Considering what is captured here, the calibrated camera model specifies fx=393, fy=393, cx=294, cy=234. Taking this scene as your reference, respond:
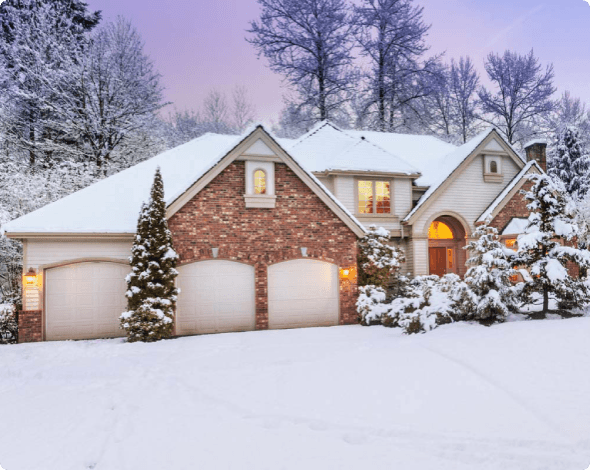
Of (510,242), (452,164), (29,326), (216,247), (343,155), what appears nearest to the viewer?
(29,326)

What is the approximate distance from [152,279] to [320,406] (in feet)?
21.5

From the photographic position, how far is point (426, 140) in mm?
20156

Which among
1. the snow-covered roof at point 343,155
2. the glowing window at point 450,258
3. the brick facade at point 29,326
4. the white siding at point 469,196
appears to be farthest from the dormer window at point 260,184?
the glowing window at point 450,258

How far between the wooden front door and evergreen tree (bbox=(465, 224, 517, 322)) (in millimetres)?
7609

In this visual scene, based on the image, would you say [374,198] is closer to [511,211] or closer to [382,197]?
[382,197]

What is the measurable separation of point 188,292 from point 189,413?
6.59m

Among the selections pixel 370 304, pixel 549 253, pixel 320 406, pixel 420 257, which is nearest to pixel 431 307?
pixel 370 304

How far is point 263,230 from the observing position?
11.9 meters

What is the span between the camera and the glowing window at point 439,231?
56.4 ft

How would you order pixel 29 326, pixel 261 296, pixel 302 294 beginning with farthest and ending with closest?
1. pixel 302 294
2. pixel 261 296
3. pixel 29 326

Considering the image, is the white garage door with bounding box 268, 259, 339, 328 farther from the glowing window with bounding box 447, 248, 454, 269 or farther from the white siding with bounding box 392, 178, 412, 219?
the glowing window with bounding box 447, 248, 454, 269

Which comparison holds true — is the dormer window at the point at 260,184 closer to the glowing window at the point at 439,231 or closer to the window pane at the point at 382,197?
the window pane at the point at 382,197

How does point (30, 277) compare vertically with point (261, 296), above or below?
above

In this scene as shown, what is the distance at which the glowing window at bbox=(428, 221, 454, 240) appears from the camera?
17.2 m
